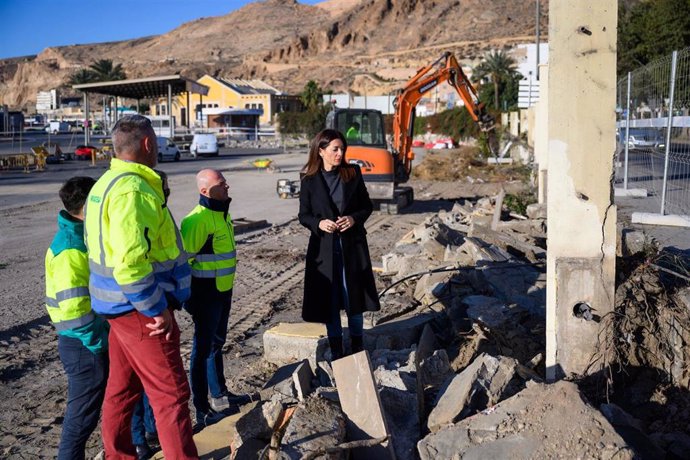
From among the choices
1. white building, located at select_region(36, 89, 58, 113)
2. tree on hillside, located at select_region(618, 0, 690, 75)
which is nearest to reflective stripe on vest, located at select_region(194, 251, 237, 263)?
tree on hillside, located at select_region(618, 0, 690, 75)

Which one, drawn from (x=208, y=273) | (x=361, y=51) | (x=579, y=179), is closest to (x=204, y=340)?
(x=208, y=273)

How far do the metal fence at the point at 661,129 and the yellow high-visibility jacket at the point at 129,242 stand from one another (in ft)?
28.0

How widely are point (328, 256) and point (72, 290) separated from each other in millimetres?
1860

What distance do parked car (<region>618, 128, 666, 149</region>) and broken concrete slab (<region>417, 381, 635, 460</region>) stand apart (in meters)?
9.42

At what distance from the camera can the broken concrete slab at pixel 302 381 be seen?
445 centimetres

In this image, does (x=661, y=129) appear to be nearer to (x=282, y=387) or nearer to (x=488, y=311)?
(x=488, y=311)

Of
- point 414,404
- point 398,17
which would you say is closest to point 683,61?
point 414,404

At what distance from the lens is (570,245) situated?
467cm

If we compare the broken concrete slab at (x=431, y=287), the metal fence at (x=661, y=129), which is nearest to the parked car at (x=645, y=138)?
the metal fence at (x=661, y=129)

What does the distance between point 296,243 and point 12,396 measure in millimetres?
7364

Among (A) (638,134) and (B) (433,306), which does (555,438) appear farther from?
(A) (638,134)

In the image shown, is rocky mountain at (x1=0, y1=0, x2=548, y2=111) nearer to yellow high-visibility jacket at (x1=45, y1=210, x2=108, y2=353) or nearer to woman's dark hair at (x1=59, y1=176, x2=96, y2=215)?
woman's dark hair at (x1=59, y1=176, x2=96, y2=215)

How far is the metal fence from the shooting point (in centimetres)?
1058

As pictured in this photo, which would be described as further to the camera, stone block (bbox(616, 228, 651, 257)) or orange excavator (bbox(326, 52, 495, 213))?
orange excavator (bbox(326, 52, 495, 213))
